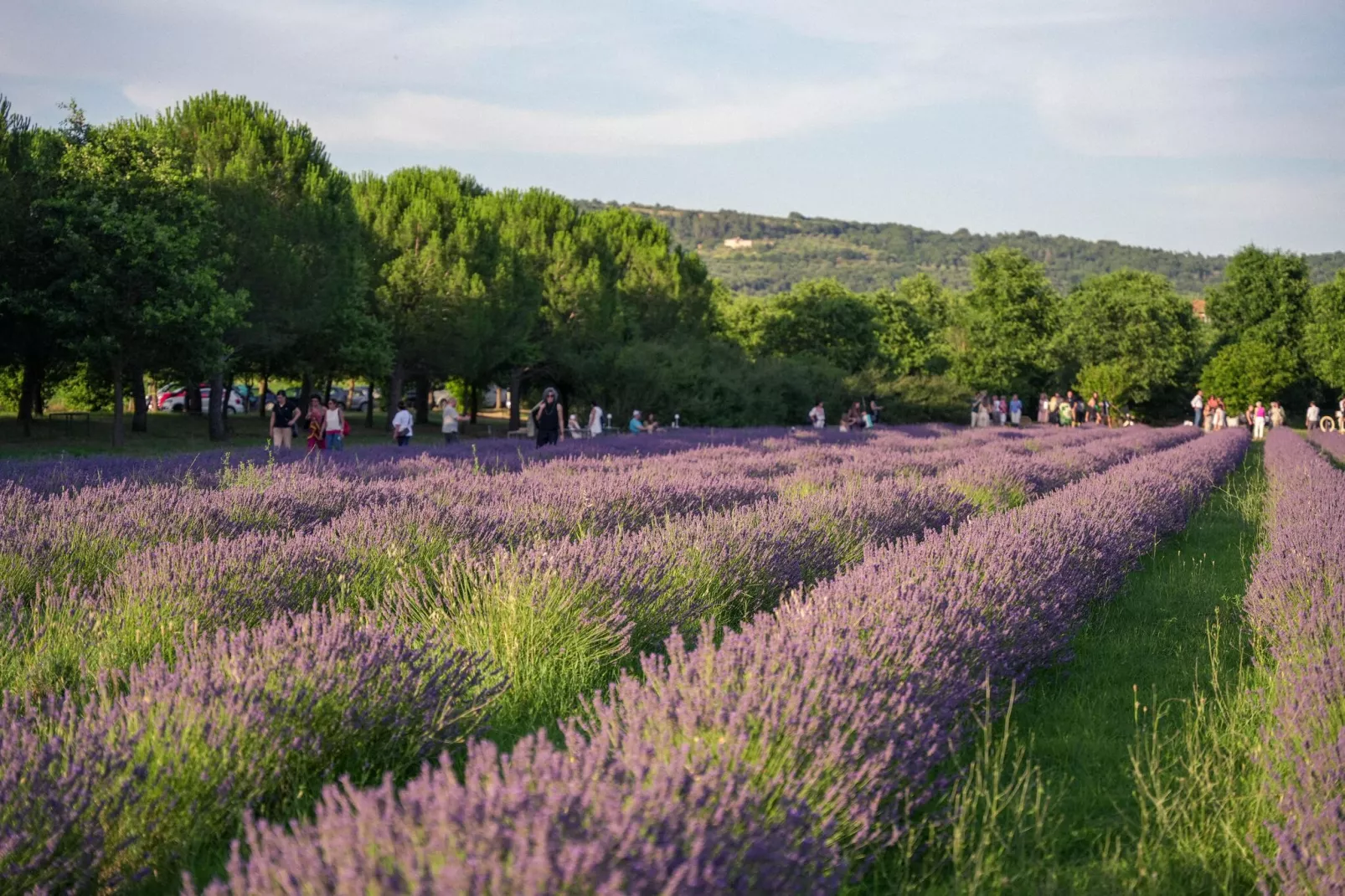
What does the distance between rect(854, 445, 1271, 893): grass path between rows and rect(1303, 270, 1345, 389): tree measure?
5989 centimetres

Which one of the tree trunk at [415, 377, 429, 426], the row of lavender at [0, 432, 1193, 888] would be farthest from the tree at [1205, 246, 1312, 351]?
the row of lavender at [0, 432, 1193, 888]

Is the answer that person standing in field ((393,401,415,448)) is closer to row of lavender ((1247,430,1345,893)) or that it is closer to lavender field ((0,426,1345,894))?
lavender field ((0,426,1345,894))

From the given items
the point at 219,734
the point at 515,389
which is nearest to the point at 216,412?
the point at 515,389

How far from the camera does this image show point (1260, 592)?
5.63 meters

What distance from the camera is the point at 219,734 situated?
2.71 meters

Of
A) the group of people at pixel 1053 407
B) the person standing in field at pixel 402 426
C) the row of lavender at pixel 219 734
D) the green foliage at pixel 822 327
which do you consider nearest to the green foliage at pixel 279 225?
the person standing in field at pixel 402 426

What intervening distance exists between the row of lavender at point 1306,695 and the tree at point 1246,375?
53.1 meters

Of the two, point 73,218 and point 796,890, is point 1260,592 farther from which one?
point 73,218

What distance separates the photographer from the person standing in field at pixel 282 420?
17766 mm

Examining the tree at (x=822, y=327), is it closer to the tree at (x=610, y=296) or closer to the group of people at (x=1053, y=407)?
the tree at (x=610, y=296)

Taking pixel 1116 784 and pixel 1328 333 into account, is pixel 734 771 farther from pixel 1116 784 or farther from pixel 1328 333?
pixel 1328 333

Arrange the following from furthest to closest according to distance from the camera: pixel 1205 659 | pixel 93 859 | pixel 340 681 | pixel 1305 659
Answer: pixel 1205 659, pixel 1305 659, pixel 340 681, pixel 93 859

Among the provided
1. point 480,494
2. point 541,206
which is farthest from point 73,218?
point 541,206

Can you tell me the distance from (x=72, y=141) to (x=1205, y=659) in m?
23.9
